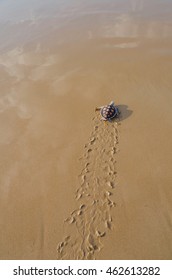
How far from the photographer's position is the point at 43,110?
878 cm

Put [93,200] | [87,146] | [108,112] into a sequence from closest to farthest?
[93,200]
[87,146]
[108,112]

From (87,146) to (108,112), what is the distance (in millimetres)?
1301

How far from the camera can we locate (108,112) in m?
7.77

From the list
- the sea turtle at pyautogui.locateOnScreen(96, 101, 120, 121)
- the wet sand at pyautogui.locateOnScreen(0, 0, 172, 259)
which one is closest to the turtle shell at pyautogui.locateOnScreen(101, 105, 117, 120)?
the sea turtle at pyautogui.locateOnScreen(96, 101, 120, 121)

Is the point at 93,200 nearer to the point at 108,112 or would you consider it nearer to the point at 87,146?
the point at 87,146

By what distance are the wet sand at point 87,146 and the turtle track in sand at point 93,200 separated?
22 millimetres

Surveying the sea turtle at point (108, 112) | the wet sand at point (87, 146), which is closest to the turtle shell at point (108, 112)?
the sea turtle at point (108, 112)

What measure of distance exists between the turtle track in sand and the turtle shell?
0.31m

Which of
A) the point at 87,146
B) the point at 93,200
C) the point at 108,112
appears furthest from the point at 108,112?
the point at 93,200

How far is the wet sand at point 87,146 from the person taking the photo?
18.1 feet

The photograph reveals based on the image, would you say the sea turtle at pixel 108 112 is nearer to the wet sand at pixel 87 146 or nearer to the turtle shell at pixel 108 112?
the turtle shell at pixel 108 112

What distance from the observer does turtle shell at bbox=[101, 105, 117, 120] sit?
7.78m
